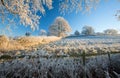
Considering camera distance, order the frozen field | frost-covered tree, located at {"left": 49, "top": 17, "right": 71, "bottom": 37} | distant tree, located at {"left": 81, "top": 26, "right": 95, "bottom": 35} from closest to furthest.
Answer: the frozen field, frost-covered tree, located at {"left": 49, "top": 17, "right": 71, "bottom": 37}, distant tree, located at {"left": 81, "top": 26, "right": 95, "bottom": 35}

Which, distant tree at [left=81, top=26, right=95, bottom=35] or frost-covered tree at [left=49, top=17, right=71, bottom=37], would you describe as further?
distant tree at [left=81, top=26, right=95, bottom=35]

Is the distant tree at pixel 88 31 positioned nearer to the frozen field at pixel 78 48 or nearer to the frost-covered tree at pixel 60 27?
the frost-covered tree at pixel 60 27

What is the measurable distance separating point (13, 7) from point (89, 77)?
7.37 meters

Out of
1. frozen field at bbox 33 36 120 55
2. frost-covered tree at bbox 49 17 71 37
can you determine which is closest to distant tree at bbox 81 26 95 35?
frost-covered tree at bbox 49 17 71 37

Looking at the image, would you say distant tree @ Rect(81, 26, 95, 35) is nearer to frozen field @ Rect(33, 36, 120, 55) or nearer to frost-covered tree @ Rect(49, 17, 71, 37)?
frost-covered tree @ Rect(49, 17, 71, 37)

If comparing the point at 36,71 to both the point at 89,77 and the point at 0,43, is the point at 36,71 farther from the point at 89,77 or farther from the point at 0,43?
the point at 0,43

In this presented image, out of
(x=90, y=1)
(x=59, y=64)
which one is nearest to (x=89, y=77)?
(x=59, y=64)

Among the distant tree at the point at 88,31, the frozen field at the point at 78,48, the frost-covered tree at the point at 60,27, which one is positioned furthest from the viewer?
the distant tree at the point at 88,31

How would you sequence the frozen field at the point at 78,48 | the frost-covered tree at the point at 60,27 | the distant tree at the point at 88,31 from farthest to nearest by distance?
the distant tree at the point at 88,31, the frost-covered tree at the point at 60,27, the frozen field at the point at 78,48

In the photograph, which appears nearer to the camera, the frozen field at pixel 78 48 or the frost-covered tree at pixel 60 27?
the frozen field at pixel 78 48

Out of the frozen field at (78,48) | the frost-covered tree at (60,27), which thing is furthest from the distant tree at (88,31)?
the frozen field at (78,48)

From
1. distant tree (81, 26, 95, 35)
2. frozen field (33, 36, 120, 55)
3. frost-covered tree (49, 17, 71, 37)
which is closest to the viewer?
frozen field (33, 36, 120, 55)

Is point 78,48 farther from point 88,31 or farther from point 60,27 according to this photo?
point 88,31

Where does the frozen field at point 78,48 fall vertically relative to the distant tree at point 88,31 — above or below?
below
